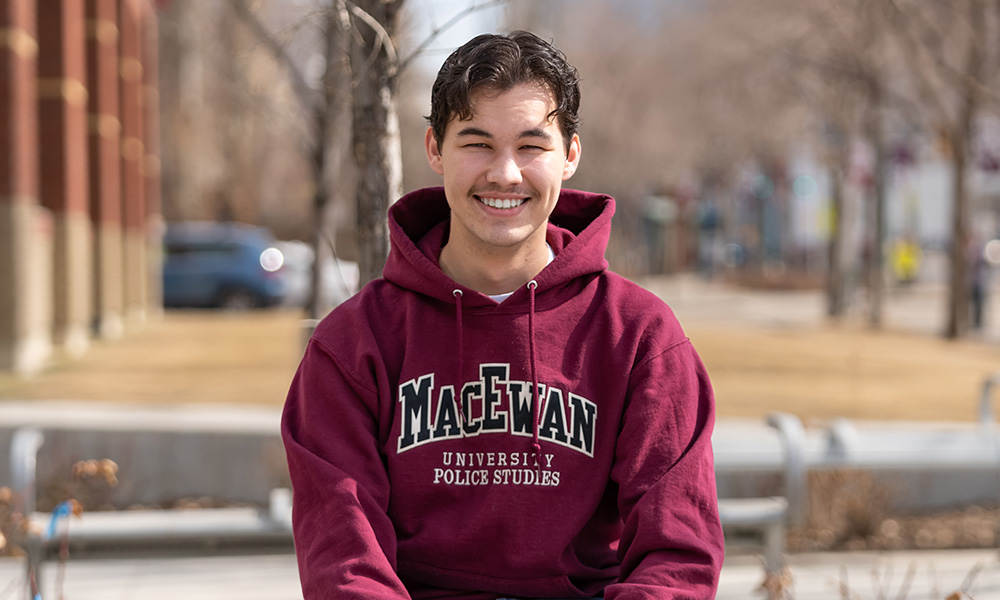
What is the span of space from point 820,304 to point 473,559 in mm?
25842

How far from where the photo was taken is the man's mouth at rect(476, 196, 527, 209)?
2.58 meters

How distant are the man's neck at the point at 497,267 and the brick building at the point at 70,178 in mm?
9111

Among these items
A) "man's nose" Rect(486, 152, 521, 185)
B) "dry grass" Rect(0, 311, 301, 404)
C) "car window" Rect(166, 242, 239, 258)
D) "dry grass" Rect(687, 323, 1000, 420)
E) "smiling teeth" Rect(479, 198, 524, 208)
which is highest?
"car window" Rect(166, 242, 239, 258)

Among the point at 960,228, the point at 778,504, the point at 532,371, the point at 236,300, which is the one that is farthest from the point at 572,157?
the point at 236,300

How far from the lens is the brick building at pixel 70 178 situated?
10.9 meters

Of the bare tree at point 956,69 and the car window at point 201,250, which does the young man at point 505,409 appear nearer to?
the bare tree at point 956,69

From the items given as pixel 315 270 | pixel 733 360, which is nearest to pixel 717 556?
pixel 315 270

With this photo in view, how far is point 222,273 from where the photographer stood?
81.0 ft

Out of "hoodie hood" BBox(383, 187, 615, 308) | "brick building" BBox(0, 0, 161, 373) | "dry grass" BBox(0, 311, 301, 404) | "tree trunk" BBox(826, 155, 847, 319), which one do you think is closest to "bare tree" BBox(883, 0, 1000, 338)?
"tree trunk" BBox(826, 155, 847, 319)

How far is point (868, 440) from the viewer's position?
4910mm

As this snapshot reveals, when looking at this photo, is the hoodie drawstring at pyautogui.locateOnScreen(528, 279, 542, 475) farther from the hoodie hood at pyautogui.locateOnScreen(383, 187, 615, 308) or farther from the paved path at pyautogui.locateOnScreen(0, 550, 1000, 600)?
the paved path at pyautogui.locateOnScreen(0, 550, 1000, 600)

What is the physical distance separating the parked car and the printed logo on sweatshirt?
883 inches

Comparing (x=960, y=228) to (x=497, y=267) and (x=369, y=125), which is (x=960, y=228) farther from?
(x=497, y=267)

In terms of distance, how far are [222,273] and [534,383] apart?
2294cm
